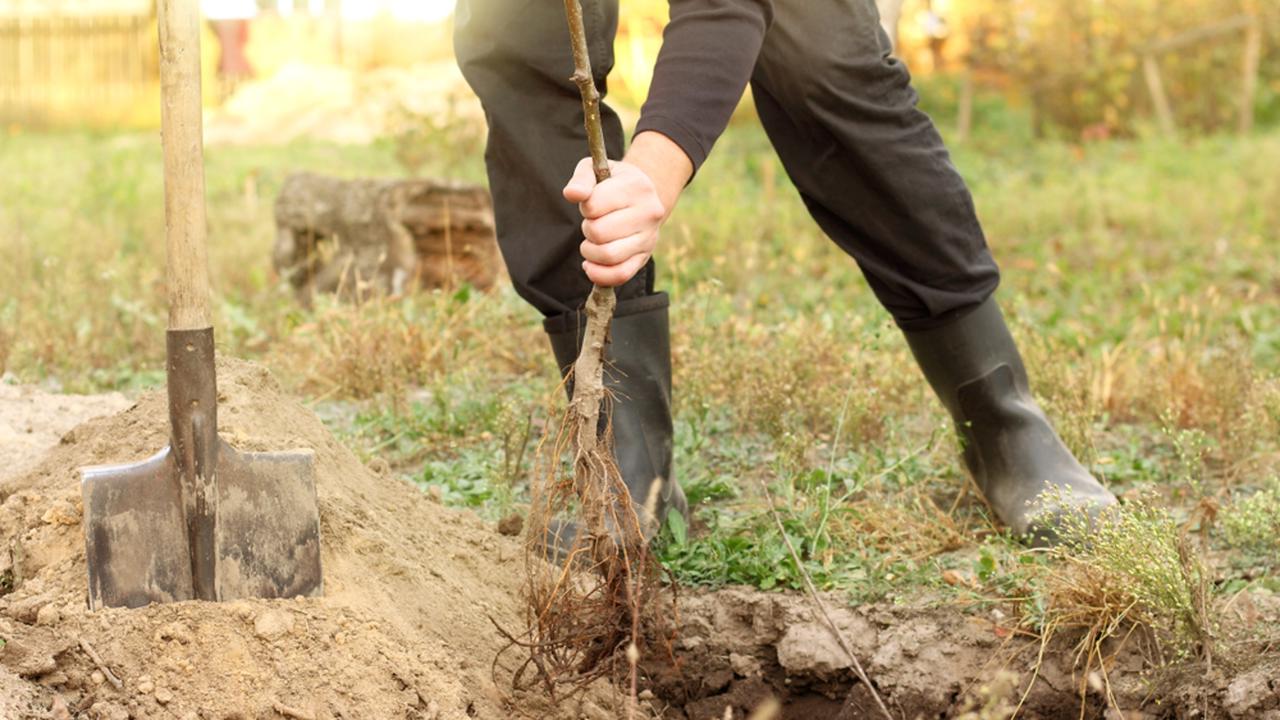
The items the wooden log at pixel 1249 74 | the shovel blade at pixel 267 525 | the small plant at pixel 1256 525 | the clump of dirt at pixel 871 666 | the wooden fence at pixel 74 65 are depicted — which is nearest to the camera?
the shovel blade at pixel 267 525

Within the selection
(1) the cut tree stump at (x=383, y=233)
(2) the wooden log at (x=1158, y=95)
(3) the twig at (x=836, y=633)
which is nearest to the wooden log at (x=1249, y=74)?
(2) the wooden log at (x=1158, y=95)

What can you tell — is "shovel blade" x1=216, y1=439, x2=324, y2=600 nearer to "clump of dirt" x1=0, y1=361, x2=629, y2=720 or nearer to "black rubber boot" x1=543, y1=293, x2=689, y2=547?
"clump of dirt" x1=0, y1=361, x2=629, y2=720

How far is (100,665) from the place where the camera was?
1.78 metres

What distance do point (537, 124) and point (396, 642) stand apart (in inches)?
38.1

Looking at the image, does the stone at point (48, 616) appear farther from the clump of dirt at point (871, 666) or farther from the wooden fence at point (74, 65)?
the wooden fence at point (74, 65)

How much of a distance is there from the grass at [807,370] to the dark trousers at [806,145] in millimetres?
334

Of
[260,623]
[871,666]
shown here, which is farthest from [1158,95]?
[260,623]

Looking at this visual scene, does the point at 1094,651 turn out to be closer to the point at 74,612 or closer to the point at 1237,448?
the point at 1237,448

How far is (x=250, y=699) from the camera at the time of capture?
180cm

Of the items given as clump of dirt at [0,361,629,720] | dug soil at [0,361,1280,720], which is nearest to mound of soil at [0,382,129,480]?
dug soil at [0,361,1280,720]

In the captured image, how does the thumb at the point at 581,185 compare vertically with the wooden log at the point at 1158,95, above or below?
below

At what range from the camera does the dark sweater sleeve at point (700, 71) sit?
181 cm

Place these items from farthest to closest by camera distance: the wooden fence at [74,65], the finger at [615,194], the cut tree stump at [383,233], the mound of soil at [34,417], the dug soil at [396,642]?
1. the wooden fence at [74,65]
2. the cut tree stump at [383,233]
3. the mound of soil at [34,417]
4. the dug soil at [396,642]
5. the finger at [615,194]

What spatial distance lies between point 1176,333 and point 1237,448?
4.92ft
